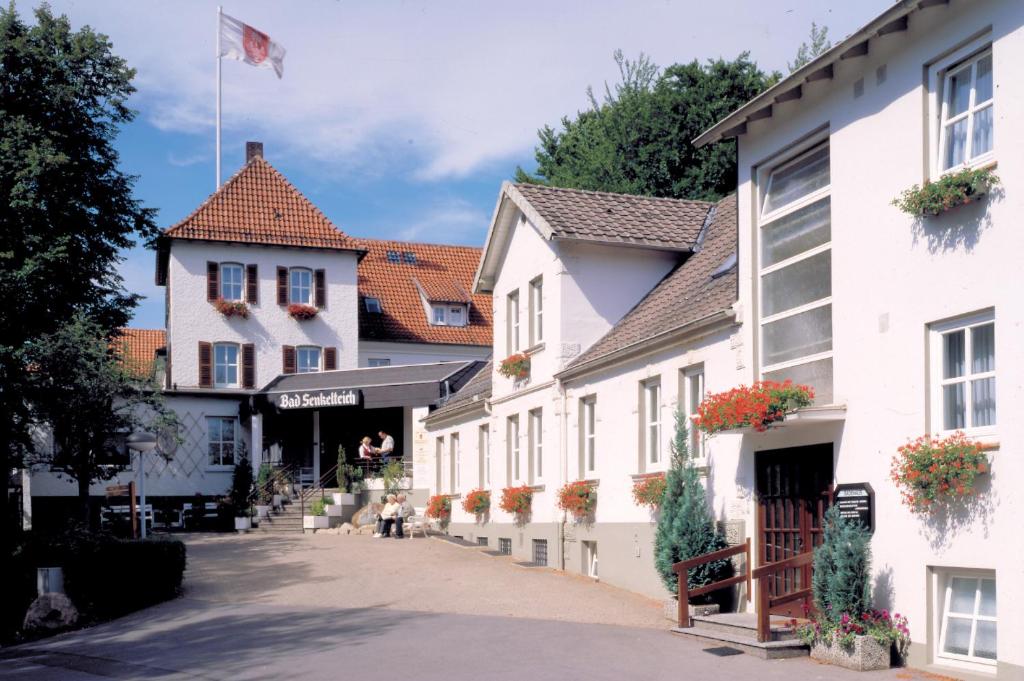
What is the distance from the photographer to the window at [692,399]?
713 inches

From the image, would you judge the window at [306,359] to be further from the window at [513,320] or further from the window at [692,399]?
the window at [692,399]

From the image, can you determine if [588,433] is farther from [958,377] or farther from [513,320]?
[958,377]

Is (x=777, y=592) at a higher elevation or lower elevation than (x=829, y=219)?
lower

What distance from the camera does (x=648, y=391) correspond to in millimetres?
19953

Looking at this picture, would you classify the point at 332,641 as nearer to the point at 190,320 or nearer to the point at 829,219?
the point at 829,219

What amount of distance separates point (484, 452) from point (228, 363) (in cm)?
1787

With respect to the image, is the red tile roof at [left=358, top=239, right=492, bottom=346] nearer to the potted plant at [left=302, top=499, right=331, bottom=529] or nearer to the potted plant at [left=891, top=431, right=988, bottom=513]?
the potted plant at [left=302, top=499, right=331, bottom=529]

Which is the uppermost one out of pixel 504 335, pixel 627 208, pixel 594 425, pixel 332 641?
pixel 627 208

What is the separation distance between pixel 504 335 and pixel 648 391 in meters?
7.32

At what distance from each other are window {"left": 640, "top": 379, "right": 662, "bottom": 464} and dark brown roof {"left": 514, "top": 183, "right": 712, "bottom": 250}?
378cm

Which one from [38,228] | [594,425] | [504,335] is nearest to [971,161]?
[594,425]

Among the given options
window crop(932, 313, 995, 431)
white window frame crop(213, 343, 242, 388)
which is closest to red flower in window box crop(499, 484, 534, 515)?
window crop(932, 313, 995, 431)

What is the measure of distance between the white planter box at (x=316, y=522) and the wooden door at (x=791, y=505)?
19.0 m

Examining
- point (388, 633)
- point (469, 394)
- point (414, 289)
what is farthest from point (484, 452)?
point (414, 289)
